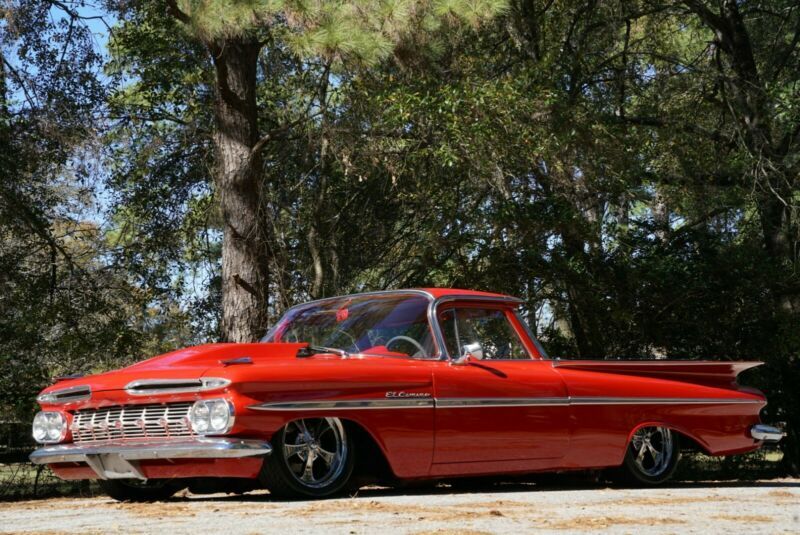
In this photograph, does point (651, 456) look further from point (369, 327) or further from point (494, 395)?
point (369, 327)

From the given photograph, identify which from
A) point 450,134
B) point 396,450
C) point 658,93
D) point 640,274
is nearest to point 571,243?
point 640,274

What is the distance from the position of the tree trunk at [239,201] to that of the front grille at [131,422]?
7418 millimetres

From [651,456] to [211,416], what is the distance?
418 cm

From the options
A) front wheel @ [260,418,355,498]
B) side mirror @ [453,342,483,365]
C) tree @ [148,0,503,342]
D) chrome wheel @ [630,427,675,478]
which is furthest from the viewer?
tree @ [148,0,503,342]

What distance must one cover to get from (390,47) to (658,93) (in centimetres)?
801

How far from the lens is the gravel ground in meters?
5.87

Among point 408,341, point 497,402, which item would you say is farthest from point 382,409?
point 497,402

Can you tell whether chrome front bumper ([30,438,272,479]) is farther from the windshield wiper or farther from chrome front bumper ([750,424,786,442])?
chrome front bumper ([750,424,786,442])

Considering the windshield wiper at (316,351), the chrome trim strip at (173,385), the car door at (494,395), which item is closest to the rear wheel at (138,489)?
the chrome trim strip at (173,385)

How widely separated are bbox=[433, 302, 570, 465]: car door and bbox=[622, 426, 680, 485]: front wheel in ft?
3.06

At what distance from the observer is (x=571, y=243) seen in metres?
17.1

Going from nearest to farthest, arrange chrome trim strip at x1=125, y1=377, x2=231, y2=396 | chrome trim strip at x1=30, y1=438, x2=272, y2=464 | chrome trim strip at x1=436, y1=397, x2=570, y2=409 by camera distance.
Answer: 1. chrome trim strip at x1=30, y1=438, x2=272, y2=464
2. chrome trim strip at x1=125, y1=377, x2=231, y2=396
3. chrome trim strip at x1=436, y1=397, x2=570, y2=409

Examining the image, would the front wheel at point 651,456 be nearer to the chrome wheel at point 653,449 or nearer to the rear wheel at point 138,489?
the chrome wheel at point 653,449

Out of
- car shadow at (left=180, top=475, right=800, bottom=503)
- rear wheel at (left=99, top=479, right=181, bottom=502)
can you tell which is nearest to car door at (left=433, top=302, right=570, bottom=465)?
car shadow at (left=180, top=475, right=800, bottom=503)
